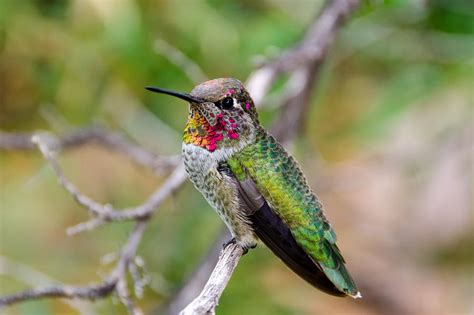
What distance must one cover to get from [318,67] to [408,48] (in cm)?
136

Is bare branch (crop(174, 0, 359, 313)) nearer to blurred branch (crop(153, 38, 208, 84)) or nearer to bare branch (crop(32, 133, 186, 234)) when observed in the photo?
blurred branch (crop(153, 38, 208, 84))

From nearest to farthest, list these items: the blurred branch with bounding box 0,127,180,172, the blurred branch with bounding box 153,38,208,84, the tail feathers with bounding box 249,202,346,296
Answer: the tail feathers with bounding box 249,202,346,296 < the blurred branch with bounding box 0,127,180,172 < the blurred branch with bounding box 153,38,208,84

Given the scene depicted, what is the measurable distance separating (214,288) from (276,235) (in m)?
0.48

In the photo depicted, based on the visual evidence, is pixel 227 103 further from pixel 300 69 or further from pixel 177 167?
pixel 300 69

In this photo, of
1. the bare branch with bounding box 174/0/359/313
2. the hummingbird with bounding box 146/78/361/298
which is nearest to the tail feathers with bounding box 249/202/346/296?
the hummingbird with bounding box 146/78/361/298

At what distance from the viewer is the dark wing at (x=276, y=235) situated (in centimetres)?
226

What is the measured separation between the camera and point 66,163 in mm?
5094

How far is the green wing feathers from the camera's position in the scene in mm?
2322

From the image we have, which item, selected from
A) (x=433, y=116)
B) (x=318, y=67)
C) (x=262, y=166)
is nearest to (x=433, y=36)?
(x=433, y=116)

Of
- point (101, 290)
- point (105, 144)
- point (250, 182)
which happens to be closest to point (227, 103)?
point (250, 182)

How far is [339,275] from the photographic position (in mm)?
2301

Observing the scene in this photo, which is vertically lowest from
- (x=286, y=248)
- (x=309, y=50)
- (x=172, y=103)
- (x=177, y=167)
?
(x=286, y=248)

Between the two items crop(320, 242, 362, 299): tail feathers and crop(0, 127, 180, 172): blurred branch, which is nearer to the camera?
crop(320, 242, 362, 299): tail feathers

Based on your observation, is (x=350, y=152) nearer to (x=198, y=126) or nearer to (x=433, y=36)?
(x=433, y=36)
